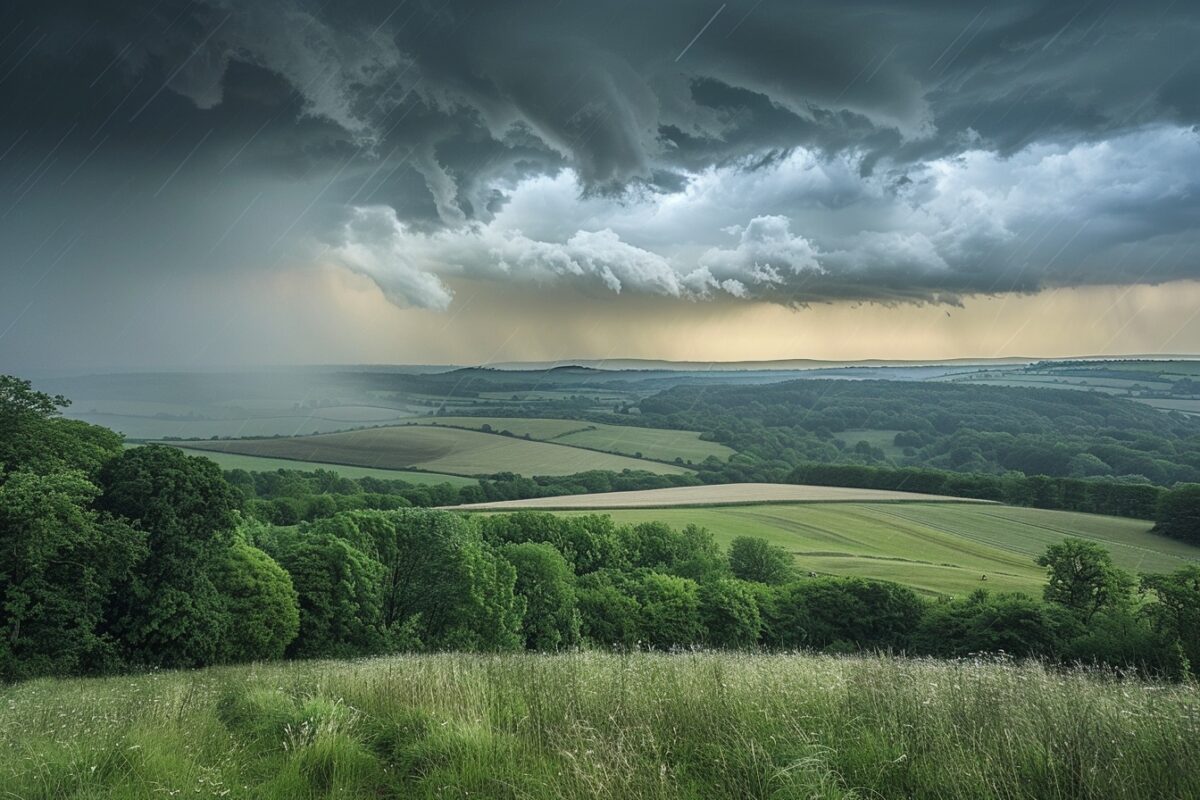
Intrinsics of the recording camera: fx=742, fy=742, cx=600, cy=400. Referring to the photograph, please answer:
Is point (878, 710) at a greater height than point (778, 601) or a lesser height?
greater

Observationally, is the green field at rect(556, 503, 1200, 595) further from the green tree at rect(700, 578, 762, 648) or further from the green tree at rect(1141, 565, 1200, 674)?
the green tree at rect(700, 578, 762, 648)

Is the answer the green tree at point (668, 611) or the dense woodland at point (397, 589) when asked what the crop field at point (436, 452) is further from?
the green tree at point (668, 611)

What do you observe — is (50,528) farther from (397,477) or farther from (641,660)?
(397,477)

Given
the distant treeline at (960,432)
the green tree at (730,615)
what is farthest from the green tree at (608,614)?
the distant treeline at (960,432)

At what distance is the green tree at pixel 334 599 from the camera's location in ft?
129

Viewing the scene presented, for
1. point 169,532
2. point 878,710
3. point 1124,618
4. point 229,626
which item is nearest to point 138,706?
point 878,710

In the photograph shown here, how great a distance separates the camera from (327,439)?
126m

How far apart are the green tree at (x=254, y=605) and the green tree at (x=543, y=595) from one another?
15470 millimetres

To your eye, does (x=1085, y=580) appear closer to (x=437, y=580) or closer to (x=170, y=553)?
(x=437, y=580)

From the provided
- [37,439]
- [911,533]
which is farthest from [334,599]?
[911,533]

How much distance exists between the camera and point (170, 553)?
29.5 m

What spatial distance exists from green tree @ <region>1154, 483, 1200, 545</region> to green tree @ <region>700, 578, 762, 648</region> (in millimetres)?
55585

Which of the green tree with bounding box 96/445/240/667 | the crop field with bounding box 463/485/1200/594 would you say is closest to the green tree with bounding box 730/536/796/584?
the crop field with bounding box 463/485/1200/594

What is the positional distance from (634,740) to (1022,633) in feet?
165
